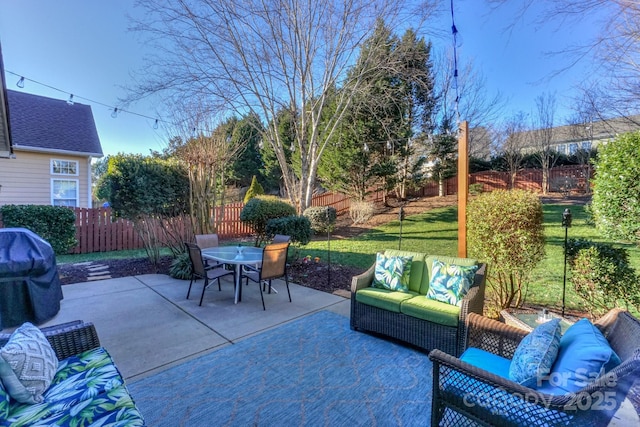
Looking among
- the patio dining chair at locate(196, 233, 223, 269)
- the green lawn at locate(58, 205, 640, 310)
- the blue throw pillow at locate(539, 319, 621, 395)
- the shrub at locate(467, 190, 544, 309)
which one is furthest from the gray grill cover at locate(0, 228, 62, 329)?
the shrub at locate(467, 190, 544, 309)

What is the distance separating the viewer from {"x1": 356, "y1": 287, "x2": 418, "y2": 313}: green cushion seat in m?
3.06

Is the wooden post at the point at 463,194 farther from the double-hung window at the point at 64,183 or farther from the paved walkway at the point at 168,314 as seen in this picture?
the double-hung window at the point at 64,183

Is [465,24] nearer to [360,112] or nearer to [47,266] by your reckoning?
[360,112]

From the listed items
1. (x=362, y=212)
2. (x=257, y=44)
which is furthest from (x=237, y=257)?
(x=362, y=212)

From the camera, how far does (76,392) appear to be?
1633 millimetres

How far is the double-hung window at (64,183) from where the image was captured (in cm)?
980

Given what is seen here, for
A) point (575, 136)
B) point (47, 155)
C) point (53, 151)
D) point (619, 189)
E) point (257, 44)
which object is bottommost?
point (619, 189)

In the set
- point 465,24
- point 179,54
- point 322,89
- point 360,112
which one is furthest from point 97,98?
point 465,24

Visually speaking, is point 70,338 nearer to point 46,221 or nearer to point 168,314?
point 168,314

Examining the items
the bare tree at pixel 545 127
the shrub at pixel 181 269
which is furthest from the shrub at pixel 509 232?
the bare tree at pixel 545 127

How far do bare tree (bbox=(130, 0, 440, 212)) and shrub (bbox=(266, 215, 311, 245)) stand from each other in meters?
4.24

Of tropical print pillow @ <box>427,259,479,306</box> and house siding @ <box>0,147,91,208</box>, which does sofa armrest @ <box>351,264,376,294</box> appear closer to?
tropical print pillow @ <box>427,259,479,306</box>

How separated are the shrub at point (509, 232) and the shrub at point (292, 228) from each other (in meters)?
3.51

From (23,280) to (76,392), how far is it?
2698 millimetres
